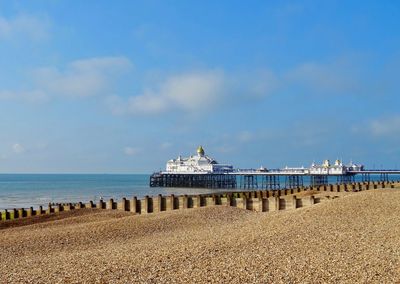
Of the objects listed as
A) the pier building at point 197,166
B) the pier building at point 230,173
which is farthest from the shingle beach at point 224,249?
the pier building at point 197,166

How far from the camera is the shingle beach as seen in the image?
383 inches

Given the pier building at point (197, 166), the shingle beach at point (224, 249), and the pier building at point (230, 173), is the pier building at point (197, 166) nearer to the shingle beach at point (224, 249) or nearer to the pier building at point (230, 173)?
the pier building at point (230, 173)

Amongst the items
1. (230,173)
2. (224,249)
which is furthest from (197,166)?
(224,249)

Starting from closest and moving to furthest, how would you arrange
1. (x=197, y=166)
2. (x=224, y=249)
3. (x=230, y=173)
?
(x=224, y=249) < (x=230, y=173) < (x=197, y=166)

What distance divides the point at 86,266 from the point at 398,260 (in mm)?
6314

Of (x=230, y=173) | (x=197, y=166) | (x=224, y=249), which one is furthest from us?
(x=197, y=166)

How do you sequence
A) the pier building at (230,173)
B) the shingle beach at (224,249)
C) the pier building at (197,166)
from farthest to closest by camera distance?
1. the pier building at (197,166)
2. the pier building at (230,173)
3. the shingle beach at (224,249)

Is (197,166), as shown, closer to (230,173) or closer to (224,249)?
(230,173)

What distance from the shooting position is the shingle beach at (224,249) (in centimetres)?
972

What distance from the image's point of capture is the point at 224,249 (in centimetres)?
1247

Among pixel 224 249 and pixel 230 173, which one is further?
pixel 230 173

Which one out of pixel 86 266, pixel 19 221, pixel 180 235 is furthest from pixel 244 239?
pixel 19 221

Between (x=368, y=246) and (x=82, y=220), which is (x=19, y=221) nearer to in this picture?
(x=82, y=220)

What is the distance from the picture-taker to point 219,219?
1978 cm
